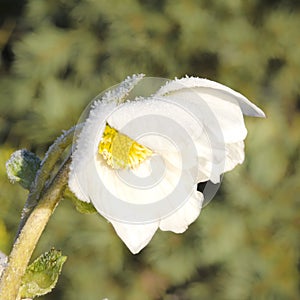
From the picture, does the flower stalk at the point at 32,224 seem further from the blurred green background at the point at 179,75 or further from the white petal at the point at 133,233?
the blurred green background at the point at 179,75

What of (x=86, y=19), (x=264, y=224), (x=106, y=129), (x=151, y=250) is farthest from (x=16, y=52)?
(x=106, y=129)

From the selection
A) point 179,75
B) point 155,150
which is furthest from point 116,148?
point 179,75

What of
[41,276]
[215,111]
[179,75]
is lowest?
[179,75]

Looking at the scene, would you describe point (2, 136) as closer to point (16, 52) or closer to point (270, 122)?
point (16, 52)

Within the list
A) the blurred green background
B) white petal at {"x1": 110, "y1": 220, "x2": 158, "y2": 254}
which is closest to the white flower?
white petal at {"x1": 110, "y1": 220, "x2": 158, "y2": 254}

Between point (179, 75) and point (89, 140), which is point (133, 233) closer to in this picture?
point (89, 140)

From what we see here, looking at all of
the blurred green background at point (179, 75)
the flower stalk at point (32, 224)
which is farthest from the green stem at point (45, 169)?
the blurred green background at point (179, 75)

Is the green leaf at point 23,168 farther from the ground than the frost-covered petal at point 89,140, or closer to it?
closer to it
